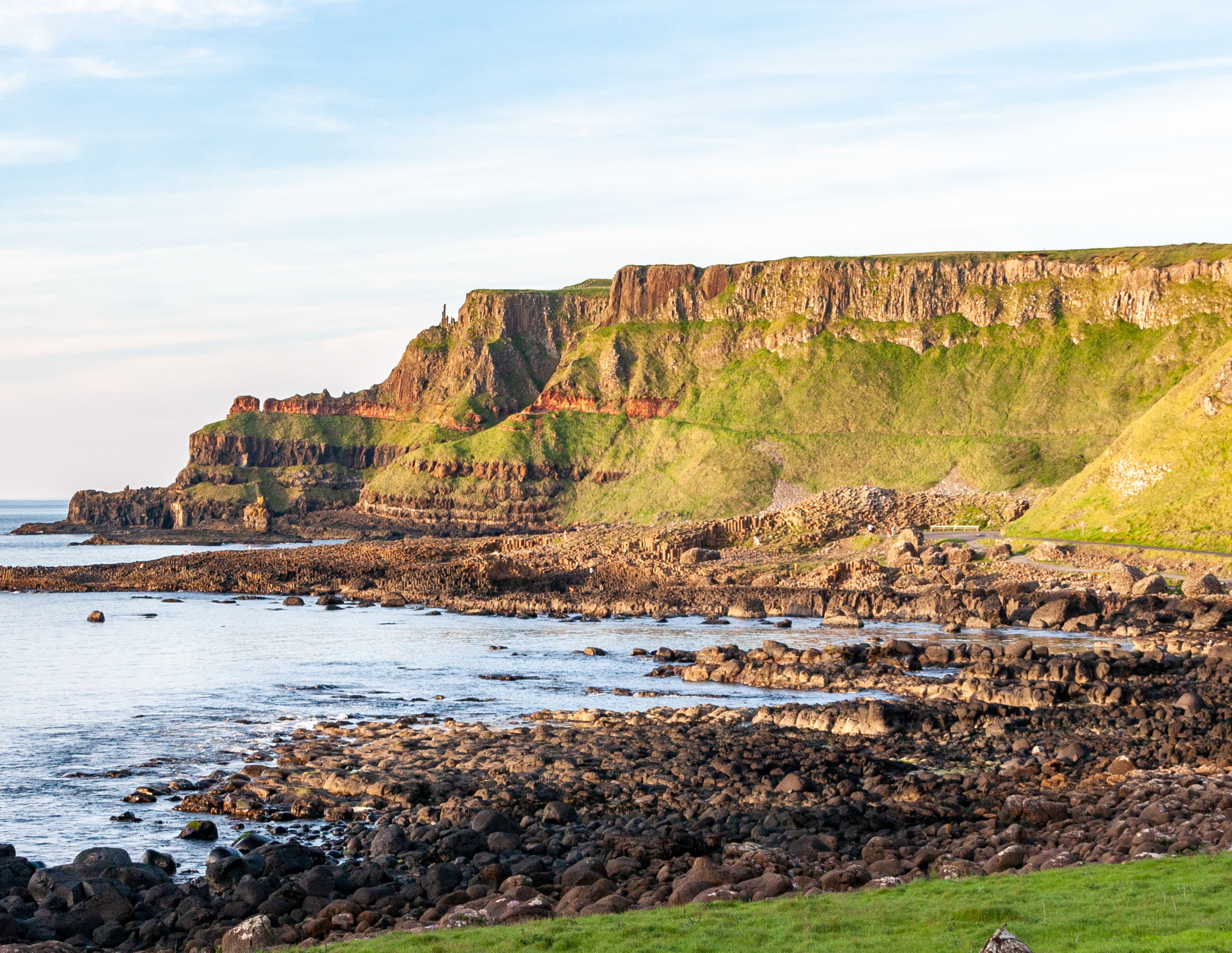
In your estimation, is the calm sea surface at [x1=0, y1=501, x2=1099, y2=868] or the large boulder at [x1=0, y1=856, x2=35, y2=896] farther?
the calm sea surface at [x1=0, y1=501, x2=1099, y2=868]

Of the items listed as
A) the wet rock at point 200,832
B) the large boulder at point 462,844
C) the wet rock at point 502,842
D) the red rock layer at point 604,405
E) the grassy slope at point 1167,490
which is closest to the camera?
the large boulder at point 462,844

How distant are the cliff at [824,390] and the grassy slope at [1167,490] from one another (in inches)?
1163

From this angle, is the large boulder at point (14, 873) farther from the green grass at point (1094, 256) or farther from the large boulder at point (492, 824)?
the green grass at point (1094, 256)

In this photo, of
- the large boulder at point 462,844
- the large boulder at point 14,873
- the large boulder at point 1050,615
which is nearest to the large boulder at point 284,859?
the large boulder at point 462,844

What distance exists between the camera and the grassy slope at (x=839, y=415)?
461 ft

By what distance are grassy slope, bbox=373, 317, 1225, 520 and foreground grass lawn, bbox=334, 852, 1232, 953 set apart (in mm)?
120756

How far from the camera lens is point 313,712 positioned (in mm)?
40281

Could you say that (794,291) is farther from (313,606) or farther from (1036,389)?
(313,606)

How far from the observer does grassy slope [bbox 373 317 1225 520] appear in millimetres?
140500

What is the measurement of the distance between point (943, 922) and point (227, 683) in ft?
129

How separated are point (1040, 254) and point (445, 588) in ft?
383

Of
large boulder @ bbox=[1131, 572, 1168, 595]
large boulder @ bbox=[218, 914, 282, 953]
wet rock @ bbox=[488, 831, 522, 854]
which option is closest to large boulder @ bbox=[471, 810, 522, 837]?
wet rock @ bbox=[488, 831, 522, 854]

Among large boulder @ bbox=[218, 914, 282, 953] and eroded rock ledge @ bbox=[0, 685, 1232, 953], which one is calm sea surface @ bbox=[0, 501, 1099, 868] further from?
large boulder @ bbox=[218, 914, 282, 953]

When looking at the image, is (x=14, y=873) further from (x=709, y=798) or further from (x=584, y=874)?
(x=709, y=798)
